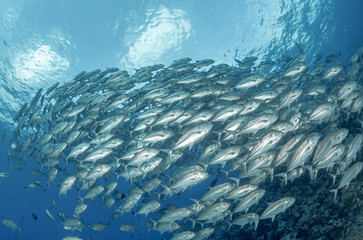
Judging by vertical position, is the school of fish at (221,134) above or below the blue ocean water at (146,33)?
below

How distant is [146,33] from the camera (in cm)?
1831

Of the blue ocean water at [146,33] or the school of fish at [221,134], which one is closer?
the school of fish at [221,134]

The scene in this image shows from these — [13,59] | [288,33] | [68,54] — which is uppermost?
[288,33]

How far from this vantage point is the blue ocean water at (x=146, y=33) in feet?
55.3

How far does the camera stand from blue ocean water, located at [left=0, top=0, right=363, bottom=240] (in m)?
16.8

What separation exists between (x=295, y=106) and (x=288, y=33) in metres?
16.0

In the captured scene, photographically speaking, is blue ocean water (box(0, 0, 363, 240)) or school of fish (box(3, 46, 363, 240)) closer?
school of fish (box(3, 46, 363, 240))

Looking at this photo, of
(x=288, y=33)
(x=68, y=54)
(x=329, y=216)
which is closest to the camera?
(x=329, y=216)

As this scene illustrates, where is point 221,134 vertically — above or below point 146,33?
below

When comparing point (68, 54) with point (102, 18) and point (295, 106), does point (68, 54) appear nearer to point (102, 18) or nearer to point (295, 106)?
point (102, 18)

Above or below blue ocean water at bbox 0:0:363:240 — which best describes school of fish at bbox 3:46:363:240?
below

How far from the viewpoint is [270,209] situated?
615 cm

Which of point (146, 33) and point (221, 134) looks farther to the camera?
point (146, 33)

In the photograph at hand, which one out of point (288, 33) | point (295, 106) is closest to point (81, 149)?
point (295, 106)
